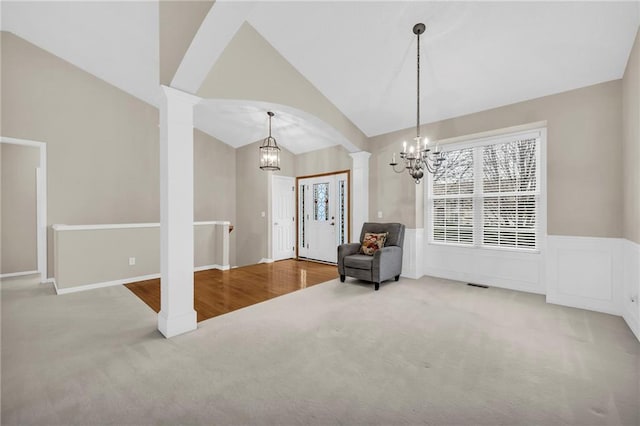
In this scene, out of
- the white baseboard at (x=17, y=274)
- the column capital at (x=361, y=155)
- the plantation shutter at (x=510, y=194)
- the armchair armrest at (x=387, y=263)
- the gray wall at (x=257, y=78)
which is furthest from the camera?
the column capital at (x=361, y=155)

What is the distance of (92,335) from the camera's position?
8.57 feet

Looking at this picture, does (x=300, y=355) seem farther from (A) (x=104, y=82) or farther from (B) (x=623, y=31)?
(A) (x=104, y=82)

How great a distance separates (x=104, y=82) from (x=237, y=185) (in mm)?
3168

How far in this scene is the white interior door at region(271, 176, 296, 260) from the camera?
21.6ft

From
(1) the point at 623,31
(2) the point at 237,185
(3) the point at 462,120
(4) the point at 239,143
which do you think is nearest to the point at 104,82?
(4) the point at 239,143

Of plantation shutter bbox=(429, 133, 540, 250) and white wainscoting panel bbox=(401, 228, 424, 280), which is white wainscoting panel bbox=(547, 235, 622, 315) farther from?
white wainscoting panel bbox=(401, 228, 424, 280)

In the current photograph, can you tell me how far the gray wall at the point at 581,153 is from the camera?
10.2 feet

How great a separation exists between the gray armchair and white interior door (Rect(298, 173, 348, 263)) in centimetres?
127

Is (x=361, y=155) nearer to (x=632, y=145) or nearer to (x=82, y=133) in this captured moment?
(x=632, y=145)

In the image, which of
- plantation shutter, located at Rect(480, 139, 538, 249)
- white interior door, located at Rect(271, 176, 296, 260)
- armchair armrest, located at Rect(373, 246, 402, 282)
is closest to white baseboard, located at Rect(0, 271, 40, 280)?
white interior door, located at Rect(271, 176, 296, 260)

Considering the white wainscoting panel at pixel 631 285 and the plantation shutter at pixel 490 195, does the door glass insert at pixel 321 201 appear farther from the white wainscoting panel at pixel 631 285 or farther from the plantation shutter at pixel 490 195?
the white wainscoting panel at pixel 631 285

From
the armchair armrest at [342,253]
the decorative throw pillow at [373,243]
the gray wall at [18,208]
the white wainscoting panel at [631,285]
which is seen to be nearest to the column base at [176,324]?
the armchair armrest at [342,253]

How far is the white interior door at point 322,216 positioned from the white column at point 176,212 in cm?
377

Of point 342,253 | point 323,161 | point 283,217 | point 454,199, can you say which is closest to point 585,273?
point 454,199
